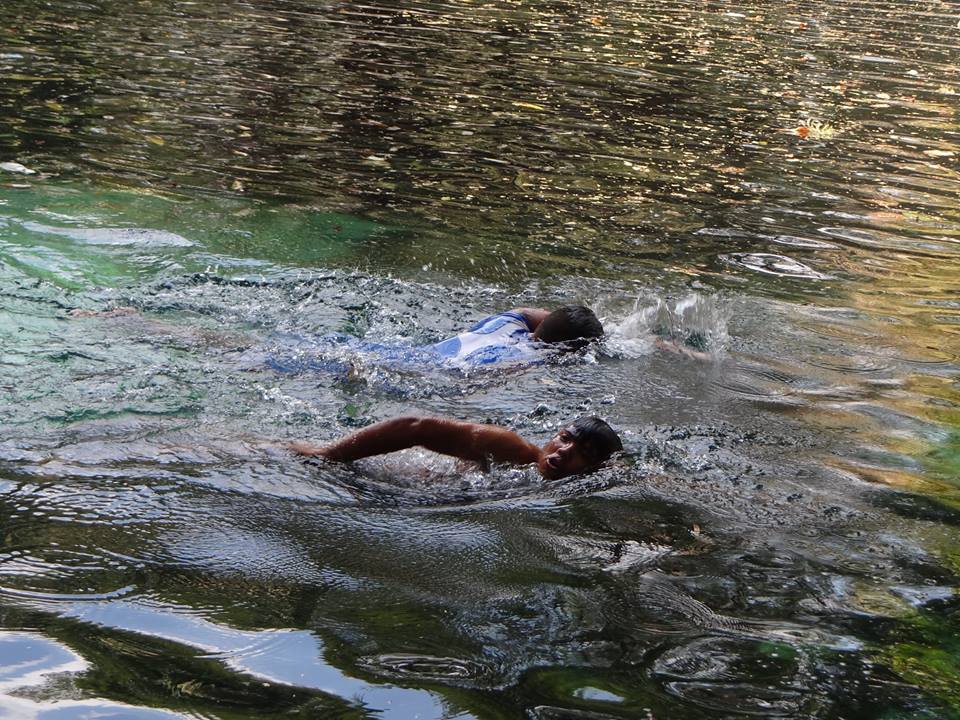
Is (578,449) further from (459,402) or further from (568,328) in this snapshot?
(568,328)

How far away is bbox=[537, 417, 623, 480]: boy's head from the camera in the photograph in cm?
555

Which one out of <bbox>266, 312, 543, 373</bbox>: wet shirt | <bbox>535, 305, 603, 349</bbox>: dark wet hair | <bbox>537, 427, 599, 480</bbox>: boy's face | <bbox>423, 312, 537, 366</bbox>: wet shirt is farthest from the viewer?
<bbox>535, 305, 603, 349</bbox>: dark wet hair

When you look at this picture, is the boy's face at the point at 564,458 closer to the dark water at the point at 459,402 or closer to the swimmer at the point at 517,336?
the dark water at the point at 459,402

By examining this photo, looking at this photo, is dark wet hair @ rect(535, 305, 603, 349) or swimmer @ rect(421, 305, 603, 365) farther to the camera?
dark wet hair @ rect(535, 305, 603, 349)

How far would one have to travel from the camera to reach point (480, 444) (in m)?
5.46

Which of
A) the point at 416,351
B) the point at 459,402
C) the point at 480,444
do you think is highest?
the point at 480,444

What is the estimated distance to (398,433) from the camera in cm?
537

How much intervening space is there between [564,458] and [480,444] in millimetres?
446

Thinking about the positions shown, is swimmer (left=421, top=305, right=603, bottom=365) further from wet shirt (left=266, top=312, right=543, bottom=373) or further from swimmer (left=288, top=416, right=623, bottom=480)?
swimmer (left=288, top=416, right=623, bottom=480)

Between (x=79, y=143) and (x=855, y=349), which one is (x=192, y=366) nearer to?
(x=855, y=349)

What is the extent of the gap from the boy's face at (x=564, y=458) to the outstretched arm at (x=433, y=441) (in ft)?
0.45

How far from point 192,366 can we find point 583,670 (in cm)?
352

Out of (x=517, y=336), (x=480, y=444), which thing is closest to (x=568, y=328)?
(x=517, y=336)

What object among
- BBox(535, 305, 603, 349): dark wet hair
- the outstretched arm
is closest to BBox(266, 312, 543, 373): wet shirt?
BBox(535, 305, 603, 349): dark wet hair
